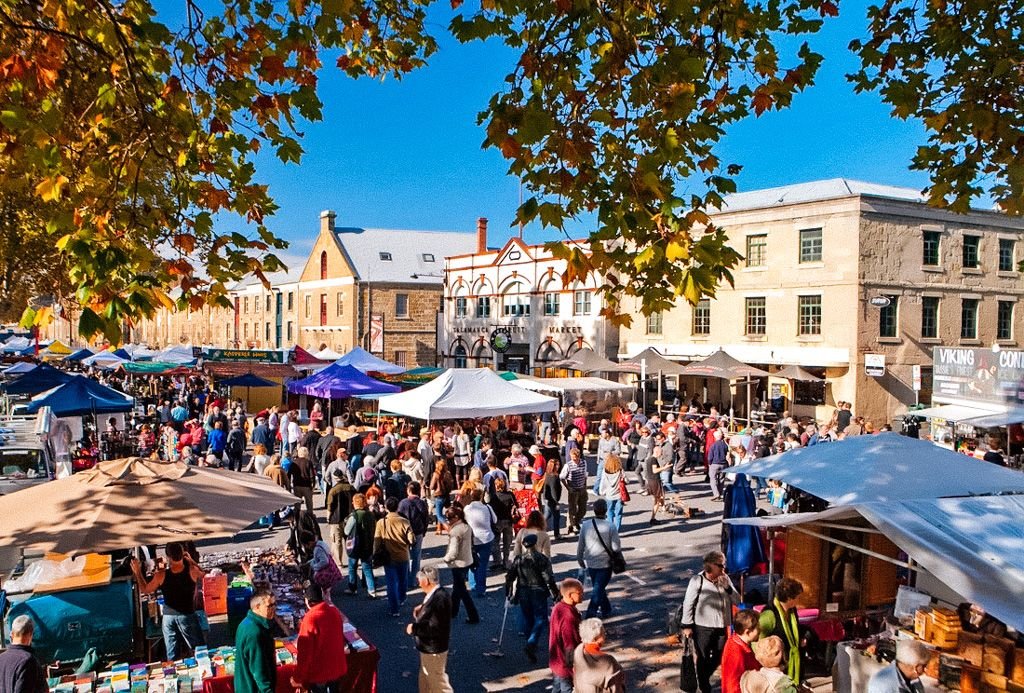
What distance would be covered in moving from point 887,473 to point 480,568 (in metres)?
5.23

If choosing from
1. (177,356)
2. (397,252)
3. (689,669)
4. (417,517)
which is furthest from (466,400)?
(397,252)

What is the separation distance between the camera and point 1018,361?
59.6ft

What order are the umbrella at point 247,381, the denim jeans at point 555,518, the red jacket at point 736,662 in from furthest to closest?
1. the umbrella at point 247,381
2. the denim jeans at point 555,518
3. the red jacket at point 736,662

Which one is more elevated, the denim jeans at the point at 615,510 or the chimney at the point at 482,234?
the chimney at the point at 482,234

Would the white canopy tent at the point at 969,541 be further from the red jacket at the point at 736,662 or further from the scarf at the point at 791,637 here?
the red jacket at the point at 736,662

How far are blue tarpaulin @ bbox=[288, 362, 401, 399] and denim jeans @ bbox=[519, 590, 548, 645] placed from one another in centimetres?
1322

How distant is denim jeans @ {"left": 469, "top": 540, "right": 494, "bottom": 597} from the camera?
32.9ft

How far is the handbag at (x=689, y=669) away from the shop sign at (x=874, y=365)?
75.5 ft

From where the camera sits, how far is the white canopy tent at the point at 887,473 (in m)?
7.26

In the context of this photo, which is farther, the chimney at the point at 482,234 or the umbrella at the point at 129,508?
the chimney at the point at 482,234

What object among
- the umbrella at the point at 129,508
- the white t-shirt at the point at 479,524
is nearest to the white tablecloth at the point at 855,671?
the white t-shirt at the point at 479,524

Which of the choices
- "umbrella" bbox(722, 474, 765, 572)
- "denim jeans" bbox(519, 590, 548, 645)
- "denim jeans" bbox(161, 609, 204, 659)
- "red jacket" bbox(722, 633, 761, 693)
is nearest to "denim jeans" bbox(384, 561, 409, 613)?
"denim jeans" bbox(519, 590, 548, 645)

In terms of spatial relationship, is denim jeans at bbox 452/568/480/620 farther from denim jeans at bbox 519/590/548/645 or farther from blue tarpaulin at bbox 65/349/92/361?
blue tarpaulin at bbox 65/349/92/361

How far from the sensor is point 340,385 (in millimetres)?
20750
